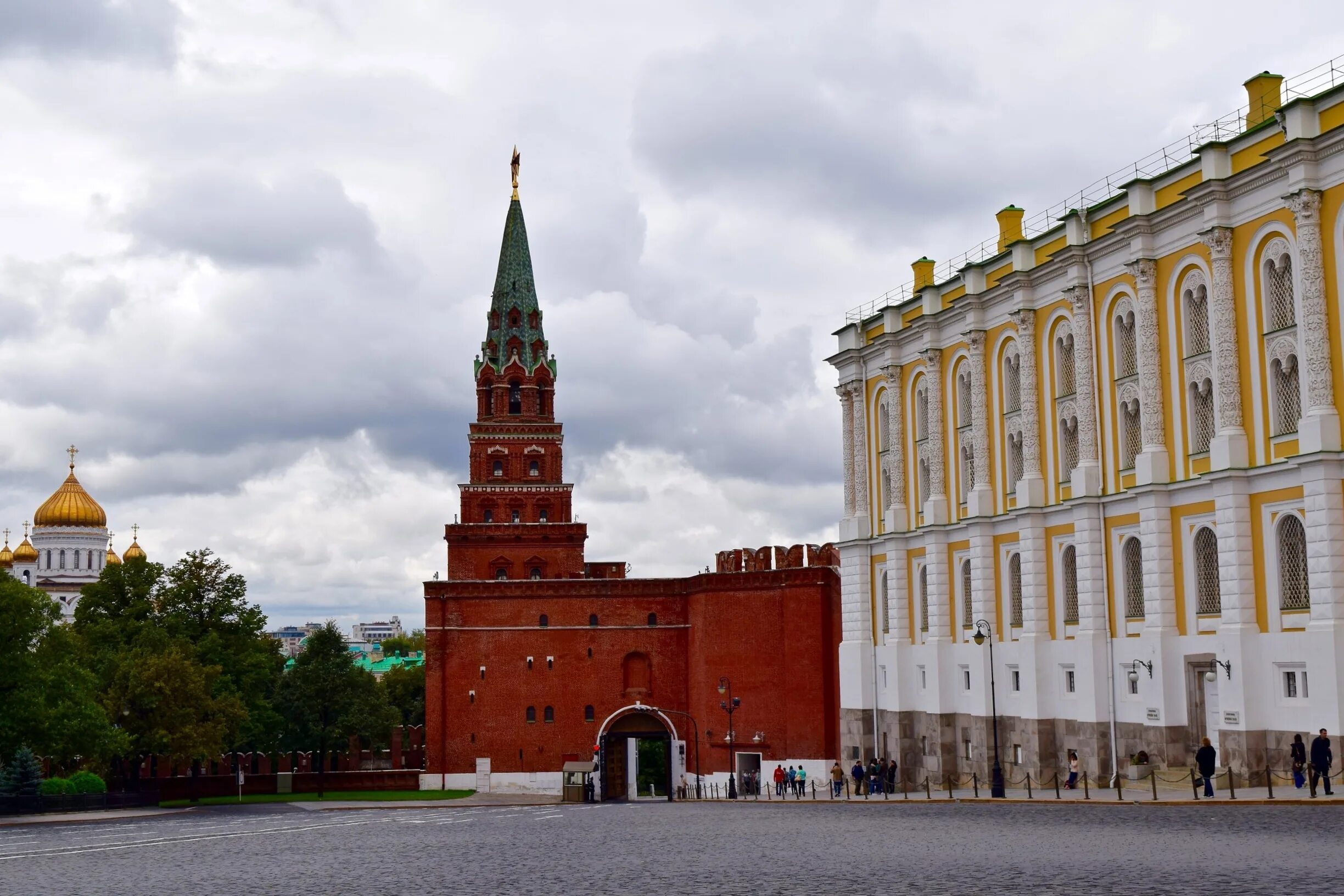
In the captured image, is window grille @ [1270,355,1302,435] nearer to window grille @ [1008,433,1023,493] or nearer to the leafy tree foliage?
window grille @ [1008,433,1023,493]

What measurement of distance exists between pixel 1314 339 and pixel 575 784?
1386 inches

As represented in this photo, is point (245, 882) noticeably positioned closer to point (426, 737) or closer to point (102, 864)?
point (102, 864)

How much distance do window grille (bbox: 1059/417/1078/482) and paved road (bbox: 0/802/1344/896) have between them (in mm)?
12868

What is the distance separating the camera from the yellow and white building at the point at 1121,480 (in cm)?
3080

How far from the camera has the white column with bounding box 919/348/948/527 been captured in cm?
4597

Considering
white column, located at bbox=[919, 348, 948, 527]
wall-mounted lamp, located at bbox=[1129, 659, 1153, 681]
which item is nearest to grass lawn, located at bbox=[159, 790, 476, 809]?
white column, located at bbox=[919, 348, 948, 527]

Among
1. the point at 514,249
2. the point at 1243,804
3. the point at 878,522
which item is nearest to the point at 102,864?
the point at 1243,804

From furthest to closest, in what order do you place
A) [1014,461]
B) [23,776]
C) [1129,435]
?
[1014,461], [23,776], [1129,435]

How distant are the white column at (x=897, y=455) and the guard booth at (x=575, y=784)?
16678 millimetres

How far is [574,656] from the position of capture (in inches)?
2584

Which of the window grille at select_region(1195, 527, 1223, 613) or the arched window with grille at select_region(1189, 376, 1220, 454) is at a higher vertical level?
the arched window with grille at select_region(1189, 376, 1220, 454)

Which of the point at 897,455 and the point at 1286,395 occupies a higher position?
the point at 897,455

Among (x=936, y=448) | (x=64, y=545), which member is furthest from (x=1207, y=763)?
(x=64, y=545)

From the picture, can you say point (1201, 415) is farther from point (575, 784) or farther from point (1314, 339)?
point (575, 784)
